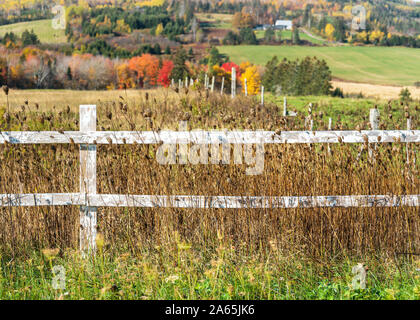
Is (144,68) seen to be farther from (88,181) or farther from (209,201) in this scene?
(209,201)

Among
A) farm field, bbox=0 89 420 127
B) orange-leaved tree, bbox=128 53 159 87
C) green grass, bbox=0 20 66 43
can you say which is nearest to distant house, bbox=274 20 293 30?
orange-leaved tree, bbox=128 53 159 87

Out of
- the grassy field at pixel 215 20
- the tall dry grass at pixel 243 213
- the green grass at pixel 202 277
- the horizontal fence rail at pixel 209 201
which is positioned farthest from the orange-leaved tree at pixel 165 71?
the grassy field at pixel 215 20

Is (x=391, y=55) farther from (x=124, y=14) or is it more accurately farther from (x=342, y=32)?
(x=124, y=14)

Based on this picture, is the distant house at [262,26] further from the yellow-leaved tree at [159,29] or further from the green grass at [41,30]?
the green grass at [41,30]

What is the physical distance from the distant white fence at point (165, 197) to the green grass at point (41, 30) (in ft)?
355

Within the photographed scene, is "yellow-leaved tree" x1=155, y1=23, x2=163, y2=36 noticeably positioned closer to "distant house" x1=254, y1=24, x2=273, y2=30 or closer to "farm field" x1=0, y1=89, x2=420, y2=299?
"distant house" x1=254, y1=24, x2=273, y2=30

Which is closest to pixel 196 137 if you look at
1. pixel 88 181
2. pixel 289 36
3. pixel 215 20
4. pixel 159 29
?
pixel 88 181

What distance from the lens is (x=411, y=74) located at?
91562mm

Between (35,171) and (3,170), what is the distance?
33cm

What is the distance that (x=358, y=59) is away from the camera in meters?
105

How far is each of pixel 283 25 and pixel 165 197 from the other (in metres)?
151

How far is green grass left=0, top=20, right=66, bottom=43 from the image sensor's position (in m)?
107

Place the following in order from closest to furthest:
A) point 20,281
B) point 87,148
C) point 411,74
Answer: point 20,281, point 87,148, point 411,74
